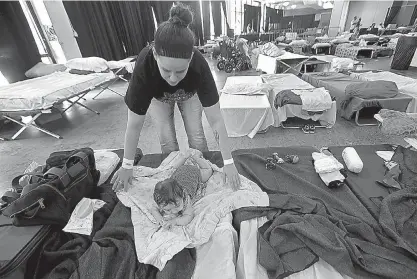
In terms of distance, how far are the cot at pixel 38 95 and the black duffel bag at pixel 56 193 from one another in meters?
1.81

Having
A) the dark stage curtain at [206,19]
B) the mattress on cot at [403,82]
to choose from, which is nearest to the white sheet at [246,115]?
the mattress on cot at [403,82]

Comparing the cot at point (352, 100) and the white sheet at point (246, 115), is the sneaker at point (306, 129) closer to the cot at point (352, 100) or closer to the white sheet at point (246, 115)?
the white sheet at point (246, 115)

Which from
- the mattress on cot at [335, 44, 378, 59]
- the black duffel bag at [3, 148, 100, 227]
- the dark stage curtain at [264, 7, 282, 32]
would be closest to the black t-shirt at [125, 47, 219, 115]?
the black duffel bag at [3, 148, 100, 227]

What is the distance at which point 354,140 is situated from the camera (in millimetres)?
2385

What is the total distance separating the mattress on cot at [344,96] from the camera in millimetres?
2447

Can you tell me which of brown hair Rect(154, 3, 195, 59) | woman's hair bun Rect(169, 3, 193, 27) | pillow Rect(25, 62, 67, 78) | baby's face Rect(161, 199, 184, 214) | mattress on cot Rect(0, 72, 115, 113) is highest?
woman's hair bun Rect(169, 3, 193, 27)

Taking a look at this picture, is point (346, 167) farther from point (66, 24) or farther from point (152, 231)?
point (66, 24)

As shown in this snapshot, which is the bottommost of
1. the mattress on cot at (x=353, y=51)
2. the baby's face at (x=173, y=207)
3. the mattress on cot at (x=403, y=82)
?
the mattress on cot at (x=353, y=51)

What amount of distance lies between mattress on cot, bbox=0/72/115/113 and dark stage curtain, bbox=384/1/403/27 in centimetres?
1151

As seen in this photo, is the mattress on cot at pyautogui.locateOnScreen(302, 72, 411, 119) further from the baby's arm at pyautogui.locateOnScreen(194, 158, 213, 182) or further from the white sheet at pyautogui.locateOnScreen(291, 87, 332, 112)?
the baby's arm at pyautogui.locateOnScreen(194, 158, 213, 182)

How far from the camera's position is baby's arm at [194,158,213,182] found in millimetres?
1307

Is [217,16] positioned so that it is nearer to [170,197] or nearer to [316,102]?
[316,102]

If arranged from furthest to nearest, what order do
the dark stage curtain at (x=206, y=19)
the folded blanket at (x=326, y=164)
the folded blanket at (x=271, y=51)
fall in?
the dark stage curtain at (x=206, y=19) < the folded blanket at (x=271, y=51) < the folded blanket at (x=326, y=164)

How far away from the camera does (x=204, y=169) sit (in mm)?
1341
